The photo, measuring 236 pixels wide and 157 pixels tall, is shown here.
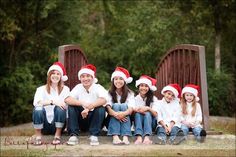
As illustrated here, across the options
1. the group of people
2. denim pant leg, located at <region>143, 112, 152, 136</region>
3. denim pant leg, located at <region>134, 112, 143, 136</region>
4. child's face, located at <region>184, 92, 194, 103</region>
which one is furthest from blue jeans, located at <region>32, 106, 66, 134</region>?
child's face, located at <region>184, 92, 194, 103</region>

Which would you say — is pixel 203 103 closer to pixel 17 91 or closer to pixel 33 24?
pixel 17 91

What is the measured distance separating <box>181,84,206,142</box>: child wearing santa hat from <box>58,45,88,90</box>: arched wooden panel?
6.10 feet

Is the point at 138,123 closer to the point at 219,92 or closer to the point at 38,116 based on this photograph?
the point at 38,116

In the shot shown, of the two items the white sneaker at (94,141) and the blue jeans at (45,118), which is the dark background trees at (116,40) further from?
the white sneaker at (94,141)

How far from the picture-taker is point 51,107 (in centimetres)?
701

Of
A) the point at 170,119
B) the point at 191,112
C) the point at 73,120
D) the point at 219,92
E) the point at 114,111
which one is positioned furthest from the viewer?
the point at 219,92

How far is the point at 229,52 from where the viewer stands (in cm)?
1527

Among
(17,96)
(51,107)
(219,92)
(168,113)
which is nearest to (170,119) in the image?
(168,113)

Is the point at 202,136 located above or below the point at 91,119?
below

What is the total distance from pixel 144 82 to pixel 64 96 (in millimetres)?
1163

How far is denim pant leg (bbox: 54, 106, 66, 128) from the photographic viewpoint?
268 inches

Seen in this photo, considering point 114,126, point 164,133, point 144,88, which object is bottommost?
point 164,133

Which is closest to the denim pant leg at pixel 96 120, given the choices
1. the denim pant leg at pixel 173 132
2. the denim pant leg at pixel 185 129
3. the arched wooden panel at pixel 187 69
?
the denim pant leg at pixel 173 132

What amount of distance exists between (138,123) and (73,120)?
34.3 inches
